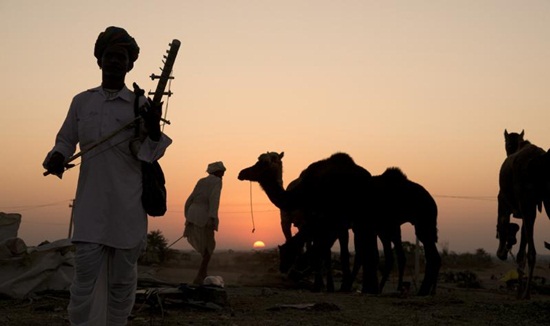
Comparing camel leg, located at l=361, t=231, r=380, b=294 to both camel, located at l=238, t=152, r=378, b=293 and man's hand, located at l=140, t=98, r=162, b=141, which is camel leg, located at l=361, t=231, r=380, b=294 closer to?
camel, located at l=238, t=152, r=378, b=293

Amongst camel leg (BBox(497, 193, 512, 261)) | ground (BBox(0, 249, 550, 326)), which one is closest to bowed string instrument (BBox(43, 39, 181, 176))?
ground (BBox(0, 249, 550, 326))

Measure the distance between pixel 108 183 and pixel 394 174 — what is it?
31.3 feet

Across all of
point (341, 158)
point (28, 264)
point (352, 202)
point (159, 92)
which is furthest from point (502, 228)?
point (159, 92)

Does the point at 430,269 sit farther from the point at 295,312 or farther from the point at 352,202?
the point at 295,312

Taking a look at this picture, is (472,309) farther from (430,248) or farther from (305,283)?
(305,283)

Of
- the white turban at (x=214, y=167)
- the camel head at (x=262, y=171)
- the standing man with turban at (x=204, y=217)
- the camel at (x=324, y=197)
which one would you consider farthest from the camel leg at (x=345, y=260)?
the white turban at (x=214, y=167)

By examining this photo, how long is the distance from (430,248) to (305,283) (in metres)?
3.11

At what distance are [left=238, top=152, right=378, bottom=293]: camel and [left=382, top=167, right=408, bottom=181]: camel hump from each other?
37 centimetres

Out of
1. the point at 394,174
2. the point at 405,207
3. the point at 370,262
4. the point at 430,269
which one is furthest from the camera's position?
the point at 394,174

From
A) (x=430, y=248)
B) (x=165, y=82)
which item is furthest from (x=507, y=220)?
(x=165, y=82)

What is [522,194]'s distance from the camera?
11.4 metres

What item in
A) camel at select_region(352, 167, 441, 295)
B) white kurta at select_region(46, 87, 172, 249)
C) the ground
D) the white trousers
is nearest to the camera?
the white trousers

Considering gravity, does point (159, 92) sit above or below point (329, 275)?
above

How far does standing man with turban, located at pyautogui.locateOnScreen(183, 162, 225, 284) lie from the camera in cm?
1377
